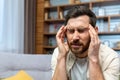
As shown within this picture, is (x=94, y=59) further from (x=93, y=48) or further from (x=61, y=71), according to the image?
(x=61, y=71)

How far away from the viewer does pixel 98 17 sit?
3902 millimetres

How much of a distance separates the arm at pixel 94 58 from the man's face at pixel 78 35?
0.05m

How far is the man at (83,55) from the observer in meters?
1.34

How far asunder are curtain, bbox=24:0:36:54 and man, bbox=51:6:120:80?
2449 millimetres

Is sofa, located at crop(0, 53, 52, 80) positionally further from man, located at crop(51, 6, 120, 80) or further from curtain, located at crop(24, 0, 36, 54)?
curtain, located at crop(24, 0, 36, 54)

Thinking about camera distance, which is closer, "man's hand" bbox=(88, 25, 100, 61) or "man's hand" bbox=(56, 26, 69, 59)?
"man's hand" bbox=(88, 25, 100, 61)

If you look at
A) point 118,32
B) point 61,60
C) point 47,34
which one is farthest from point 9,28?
point 61,60

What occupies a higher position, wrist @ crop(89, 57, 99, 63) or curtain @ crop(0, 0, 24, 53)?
curtain @ crop(0, 0, 24, 53)

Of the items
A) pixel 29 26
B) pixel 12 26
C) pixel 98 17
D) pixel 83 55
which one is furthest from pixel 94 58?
pixel 29 26

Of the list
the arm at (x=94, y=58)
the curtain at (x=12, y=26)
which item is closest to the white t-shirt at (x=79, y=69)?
the arm at (x=94, y=58)

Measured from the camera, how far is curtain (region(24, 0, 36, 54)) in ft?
12.8

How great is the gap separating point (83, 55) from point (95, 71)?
0.18 meters

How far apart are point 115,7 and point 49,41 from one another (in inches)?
61.7

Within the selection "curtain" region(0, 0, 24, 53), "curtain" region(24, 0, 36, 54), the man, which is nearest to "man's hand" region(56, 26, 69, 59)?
the man
